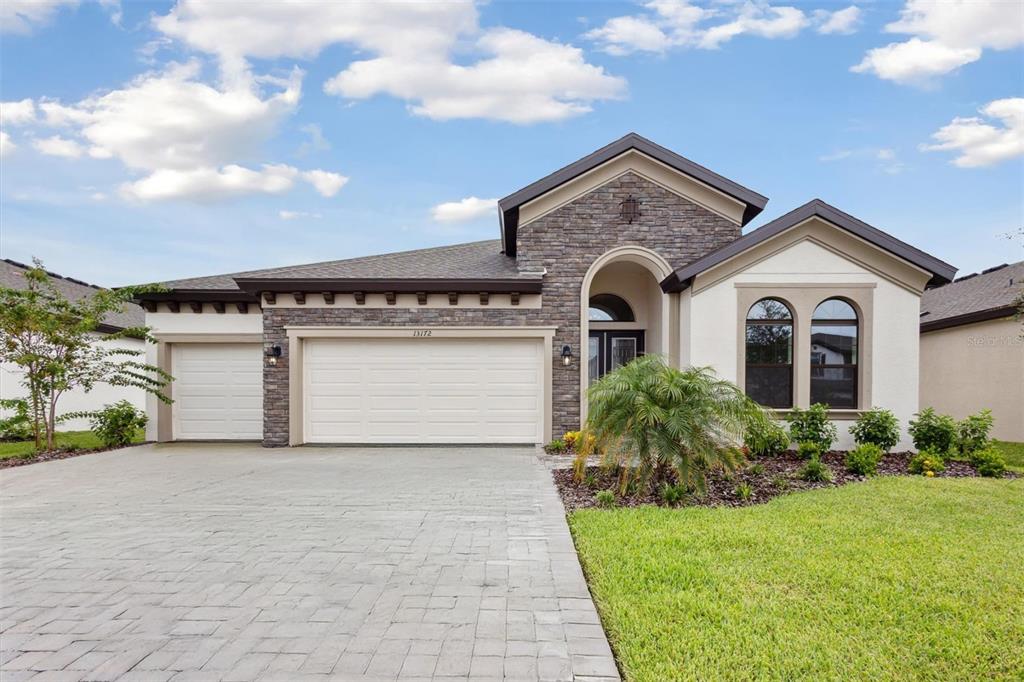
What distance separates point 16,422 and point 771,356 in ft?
52.9

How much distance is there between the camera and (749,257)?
991 centimetres

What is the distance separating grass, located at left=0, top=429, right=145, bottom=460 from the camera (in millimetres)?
10539

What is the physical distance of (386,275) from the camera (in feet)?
36.8

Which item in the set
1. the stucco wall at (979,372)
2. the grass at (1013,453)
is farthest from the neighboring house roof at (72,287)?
the stucco wall at (979,372)

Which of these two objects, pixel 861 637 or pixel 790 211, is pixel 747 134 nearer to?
pixel 790 211

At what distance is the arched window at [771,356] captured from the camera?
10.1 metres

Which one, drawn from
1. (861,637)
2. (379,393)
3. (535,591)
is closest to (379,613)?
(535,591)

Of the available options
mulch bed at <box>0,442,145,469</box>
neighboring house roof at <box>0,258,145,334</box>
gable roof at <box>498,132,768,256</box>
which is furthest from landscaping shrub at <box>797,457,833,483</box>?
neighboring house roof at <box>0,258,145,334</box>

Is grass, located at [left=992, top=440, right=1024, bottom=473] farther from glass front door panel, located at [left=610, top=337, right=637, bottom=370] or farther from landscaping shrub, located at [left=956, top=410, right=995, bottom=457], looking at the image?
glass front door panel, located at [left=610, top=337, right=637, bottom=370]

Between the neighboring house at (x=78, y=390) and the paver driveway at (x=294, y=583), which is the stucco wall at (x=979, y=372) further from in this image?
the neighboring house at (x=78, y=390)

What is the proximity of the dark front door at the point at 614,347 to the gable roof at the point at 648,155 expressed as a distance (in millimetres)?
3703

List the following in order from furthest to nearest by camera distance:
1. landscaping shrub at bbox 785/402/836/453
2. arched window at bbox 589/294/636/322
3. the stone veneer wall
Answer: arched window at bbox 589/294/636/322 → the stone veneer wall → landscaping shrub at bbox 785/402/836/453

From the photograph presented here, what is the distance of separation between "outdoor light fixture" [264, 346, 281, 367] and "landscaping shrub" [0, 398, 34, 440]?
4.94 m

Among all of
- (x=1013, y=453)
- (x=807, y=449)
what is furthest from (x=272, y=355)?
(x=1013, y=453)
